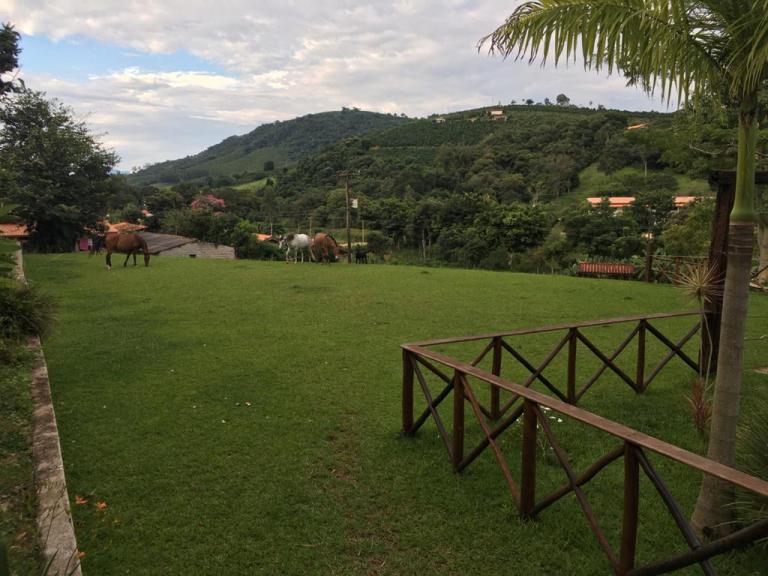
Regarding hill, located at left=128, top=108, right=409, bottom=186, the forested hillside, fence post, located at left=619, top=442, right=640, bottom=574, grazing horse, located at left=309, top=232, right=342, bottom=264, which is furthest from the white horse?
hill, located at left=128, top=108, right=409, bottom=186

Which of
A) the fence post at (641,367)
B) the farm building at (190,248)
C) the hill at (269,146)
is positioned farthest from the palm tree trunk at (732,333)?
the hill at (269,146)

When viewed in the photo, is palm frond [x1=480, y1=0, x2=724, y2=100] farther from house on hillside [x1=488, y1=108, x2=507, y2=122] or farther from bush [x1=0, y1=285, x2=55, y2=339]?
house on hillside [x1=488, y1=108, x2=507, y2=122]

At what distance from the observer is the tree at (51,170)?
81.4 feet

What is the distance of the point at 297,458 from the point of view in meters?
4.59

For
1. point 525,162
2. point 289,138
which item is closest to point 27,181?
point 525,162

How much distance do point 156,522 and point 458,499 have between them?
7.01ft

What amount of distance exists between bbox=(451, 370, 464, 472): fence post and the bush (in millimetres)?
6066

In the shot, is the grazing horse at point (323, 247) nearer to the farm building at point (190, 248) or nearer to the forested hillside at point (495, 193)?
the forested hillside at point (495, 193)

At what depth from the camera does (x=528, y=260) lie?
30359mm

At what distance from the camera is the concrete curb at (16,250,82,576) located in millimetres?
2873

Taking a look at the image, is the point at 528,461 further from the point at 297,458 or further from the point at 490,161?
the point at 490,161

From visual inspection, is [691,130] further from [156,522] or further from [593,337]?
[156,522]

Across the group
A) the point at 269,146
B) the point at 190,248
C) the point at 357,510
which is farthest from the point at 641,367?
the point at 269,146

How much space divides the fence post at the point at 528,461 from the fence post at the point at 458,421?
72 centimetres
